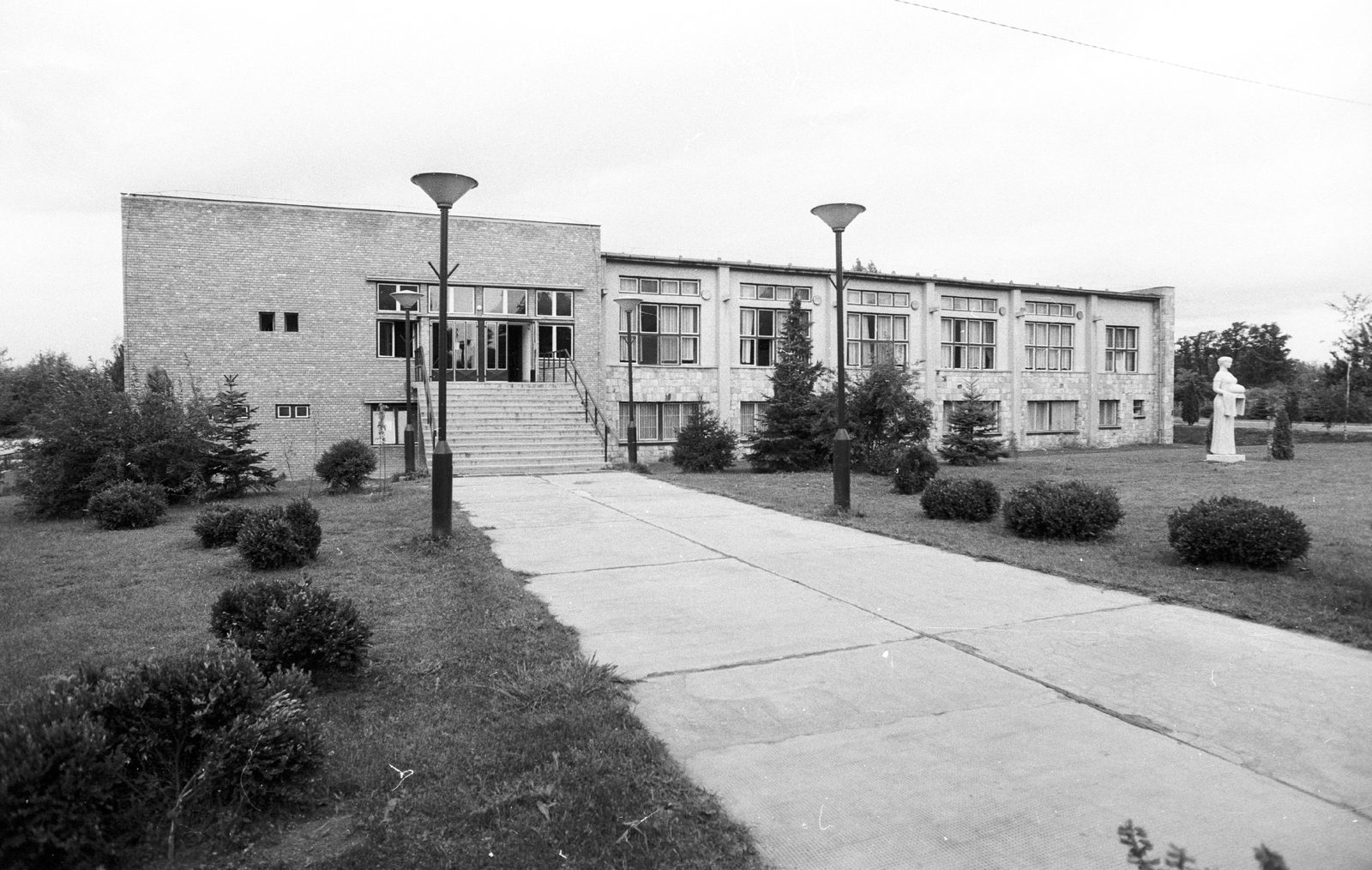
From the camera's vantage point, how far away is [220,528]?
10.3 metres

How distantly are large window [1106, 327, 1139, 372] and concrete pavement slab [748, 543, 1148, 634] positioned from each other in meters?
34.6

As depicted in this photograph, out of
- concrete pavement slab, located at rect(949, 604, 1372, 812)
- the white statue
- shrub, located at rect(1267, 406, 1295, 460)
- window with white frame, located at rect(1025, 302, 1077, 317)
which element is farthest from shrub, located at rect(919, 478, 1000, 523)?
window with white frame, located at rect(1025, 302, 1077, 317)

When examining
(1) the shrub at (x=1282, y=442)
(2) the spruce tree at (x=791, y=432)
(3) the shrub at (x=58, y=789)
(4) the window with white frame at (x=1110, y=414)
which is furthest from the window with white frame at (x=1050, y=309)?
(3) the shrub at (x=58, y=789)

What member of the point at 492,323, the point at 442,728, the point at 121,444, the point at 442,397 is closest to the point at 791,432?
the point at 492,323

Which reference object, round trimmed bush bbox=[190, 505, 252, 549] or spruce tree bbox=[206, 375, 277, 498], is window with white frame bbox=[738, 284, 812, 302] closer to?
spruce tree bbox=[206, 375, 277, 498]

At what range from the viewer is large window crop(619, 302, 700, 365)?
1216 inches

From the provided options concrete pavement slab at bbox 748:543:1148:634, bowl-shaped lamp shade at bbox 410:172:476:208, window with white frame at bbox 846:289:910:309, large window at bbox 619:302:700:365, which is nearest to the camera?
concrete pavement slab at bbox 748:543:1148:634

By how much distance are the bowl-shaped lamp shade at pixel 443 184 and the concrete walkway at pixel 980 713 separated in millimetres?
4518

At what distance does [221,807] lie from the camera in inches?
133

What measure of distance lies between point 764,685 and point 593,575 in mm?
3557

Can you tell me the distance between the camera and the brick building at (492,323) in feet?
83.9

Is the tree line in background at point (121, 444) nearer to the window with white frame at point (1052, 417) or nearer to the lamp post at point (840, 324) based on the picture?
the lamp post at point (840, 324)

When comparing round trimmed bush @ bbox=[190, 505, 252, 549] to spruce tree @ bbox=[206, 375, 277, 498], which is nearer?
round trimmed bush @ bbox=[190, 505, 252, 549]

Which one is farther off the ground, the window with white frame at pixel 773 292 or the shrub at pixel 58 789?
the window with white frame at pixel 773 292
